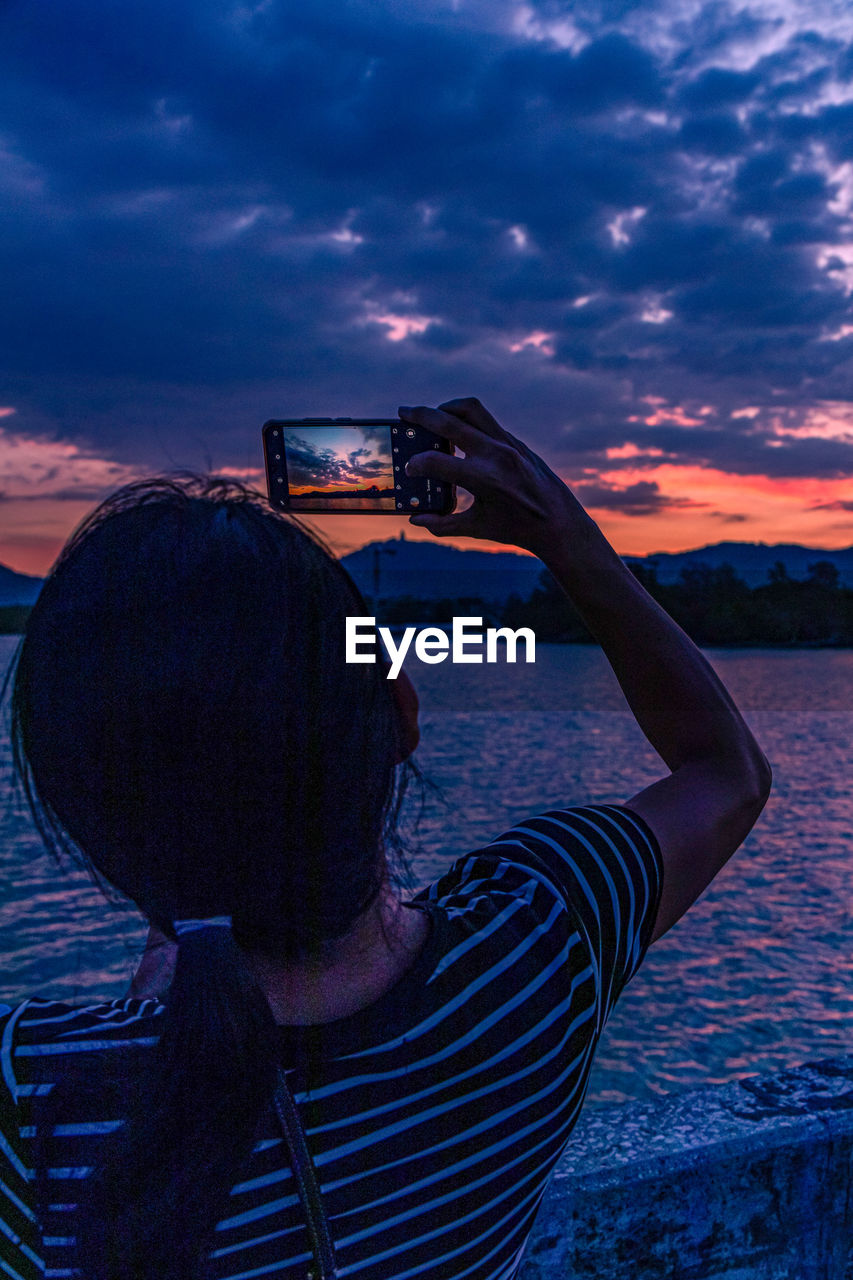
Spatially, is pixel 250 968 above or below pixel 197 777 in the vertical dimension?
below

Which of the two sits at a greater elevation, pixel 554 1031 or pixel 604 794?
pixel 554 1031

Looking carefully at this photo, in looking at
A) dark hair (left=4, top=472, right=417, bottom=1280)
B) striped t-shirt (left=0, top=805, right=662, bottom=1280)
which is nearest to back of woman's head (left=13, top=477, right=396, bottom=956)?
dark hair (left=4, top=472, right=417, bottom=1280)

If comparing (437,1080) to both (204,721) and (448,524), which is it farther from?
(448,524)

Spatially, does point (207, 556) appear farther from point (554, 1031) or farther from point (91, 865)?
point (554, 1031)

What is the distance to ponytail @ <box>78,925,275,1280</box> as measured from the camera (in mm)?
750

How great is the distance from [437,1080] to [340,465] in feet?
3.16

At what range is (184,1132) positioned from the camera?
Result: 2.49 feet

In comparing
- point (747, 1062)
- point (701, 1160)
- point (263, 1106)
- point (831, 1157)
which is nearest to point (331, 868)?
point (263, 1106)

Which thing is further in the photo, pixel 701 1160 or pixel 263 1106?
pixel 701 1160

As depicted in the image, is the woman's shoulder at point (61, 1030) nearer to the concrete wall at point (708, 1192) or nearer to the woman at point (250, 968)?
the woman at point (250, 968)

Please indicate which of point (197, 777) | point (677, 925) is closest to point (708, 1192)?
point (197, 777)

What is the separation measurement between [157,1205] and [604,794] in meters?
35.1

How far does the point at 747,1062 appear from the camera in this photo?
42.2 ft

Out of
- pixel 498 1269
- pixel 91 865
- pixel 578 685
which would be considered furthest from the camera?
pixel 578 685
